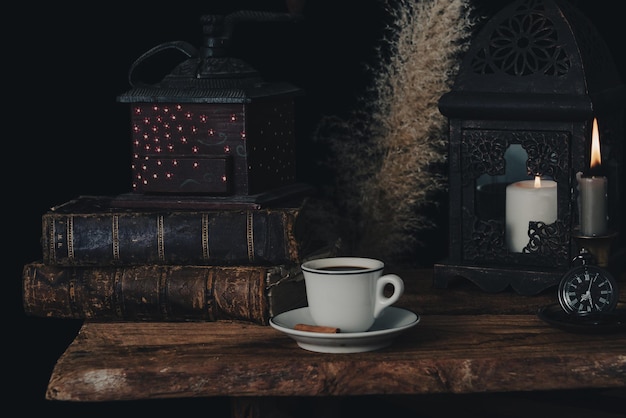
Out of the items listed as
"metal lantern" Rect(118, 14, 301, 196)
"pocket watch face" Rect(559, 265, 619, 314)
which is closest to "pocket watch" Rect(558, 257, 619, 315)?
"pocket watch face" Rect(559, 265, 619, 314)

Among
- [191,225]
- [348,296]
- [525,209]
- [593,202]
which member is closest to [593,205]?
[593,202]

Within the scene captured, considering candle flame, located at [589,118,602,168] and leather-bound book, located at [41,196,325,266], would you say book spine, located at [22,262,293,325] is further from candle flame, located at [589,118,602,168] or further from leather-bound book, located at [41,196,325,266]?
candle flame, located at [589,118,602,168]

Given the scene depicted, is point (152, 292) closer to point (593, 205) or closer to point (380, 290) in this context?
point (380, 290)

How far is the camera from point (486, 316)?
71.3 inches

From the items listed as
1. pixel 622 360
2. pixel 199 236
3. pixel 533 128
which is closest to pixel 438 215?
pixel 533 128

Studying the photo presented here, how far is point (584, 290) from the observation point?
1.77 m

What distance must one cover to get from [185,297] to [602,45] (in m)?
0.77

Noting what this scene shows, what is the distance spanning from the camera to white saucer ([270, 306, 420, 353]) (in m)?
1.60

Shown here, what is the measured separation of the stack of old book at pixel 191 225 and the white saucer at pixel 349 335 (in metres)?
0.10

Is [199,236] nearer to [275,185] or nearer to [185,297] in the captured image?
[185,297]

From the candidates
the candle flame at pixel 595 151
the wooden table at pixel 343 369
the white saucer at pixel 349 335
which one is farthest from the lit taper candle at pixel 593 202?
the white saucer at pixel 349 335

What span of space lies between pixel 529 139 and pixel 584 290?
258 mm

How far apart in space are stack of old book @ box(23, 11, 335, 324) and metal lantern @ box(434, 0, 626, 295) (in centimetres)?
24

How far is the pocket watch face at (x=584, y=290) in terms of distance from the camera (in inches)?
69.5
